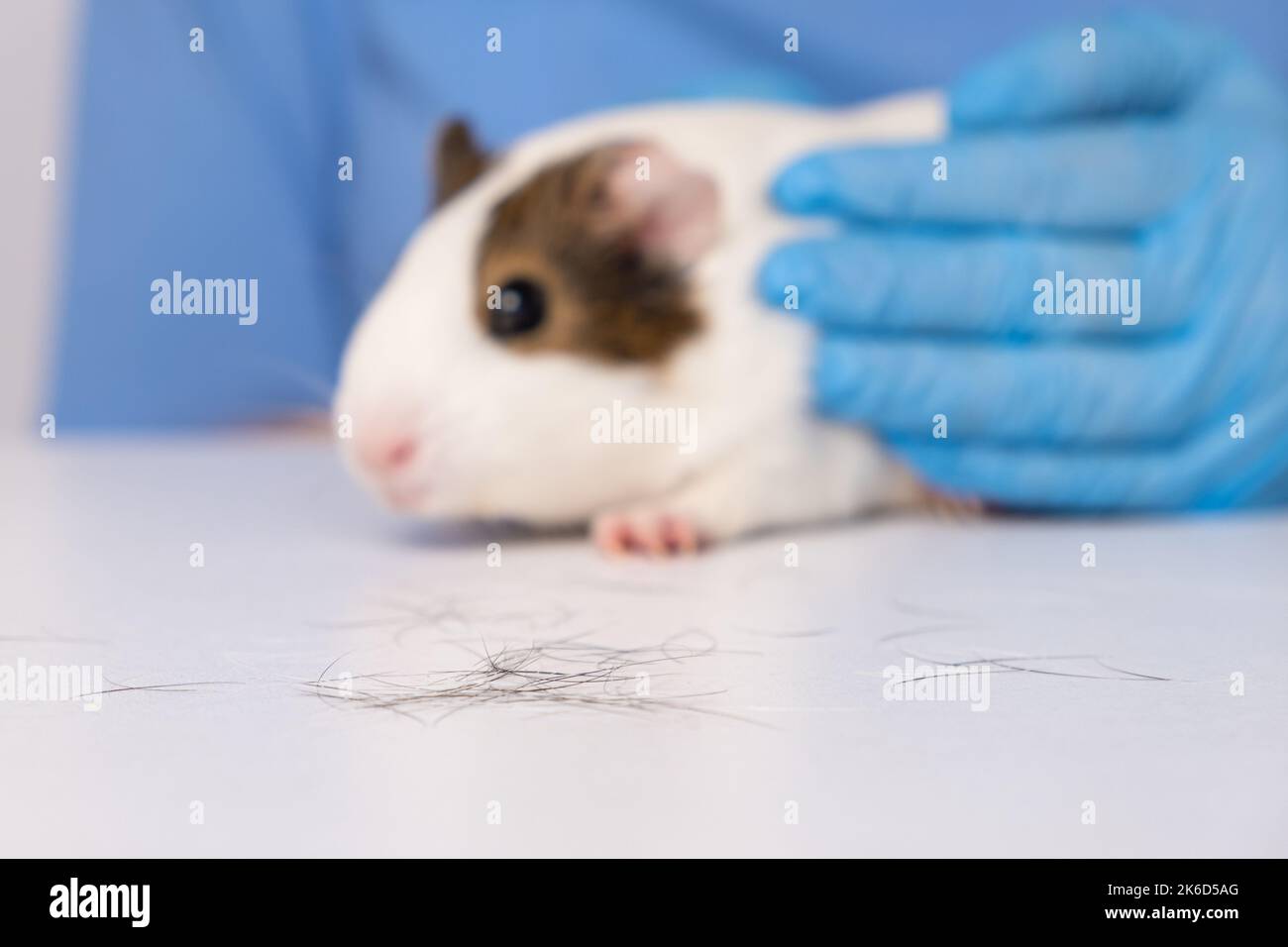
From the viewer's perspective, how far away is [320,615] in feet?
4.84

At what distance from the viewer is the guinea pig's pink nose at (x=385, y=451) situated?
1.94 m

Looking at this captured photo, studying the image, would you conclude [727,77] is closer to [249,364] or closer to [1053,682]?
[249,364]

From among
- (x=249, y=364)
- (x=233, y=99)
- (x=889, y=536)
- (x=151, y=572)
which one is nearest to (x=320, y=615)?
(x=151, y=572)

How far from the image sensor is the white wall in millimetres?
4332

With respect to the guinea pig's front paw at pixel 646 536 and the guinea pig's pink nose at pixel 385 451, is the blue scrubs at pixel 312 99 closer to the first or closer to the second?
the guinea pig's pink nose at pixel 385 451

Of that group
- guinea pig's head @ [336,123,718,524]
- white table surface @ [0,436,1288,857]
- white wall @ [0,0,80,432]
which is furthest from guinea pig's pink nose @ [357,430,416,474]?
white wall @ [0,0,80,432]

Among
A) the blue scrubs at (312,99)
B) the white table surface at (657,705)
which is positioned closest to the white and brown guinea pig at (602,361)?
the white table surface at (657,705)

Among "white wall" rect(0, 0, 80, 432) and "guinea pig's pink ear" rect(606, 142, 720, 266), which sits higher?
"white wall" rect(0, 0, 80, 432)

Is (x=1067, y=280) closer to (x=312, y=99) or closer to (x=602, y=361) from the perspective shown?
(x=602, y=361)

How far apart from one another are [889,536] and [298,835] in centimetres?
147

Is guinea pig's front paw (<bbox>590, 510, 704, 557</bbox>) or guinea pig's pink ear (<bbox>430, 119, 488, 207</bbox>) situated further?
guinea pig's pink ear (<bbox>430, 119, 488, 207</bbox>)

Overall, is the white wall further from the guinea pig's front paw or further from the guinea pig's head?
the guinea pig's front paw
